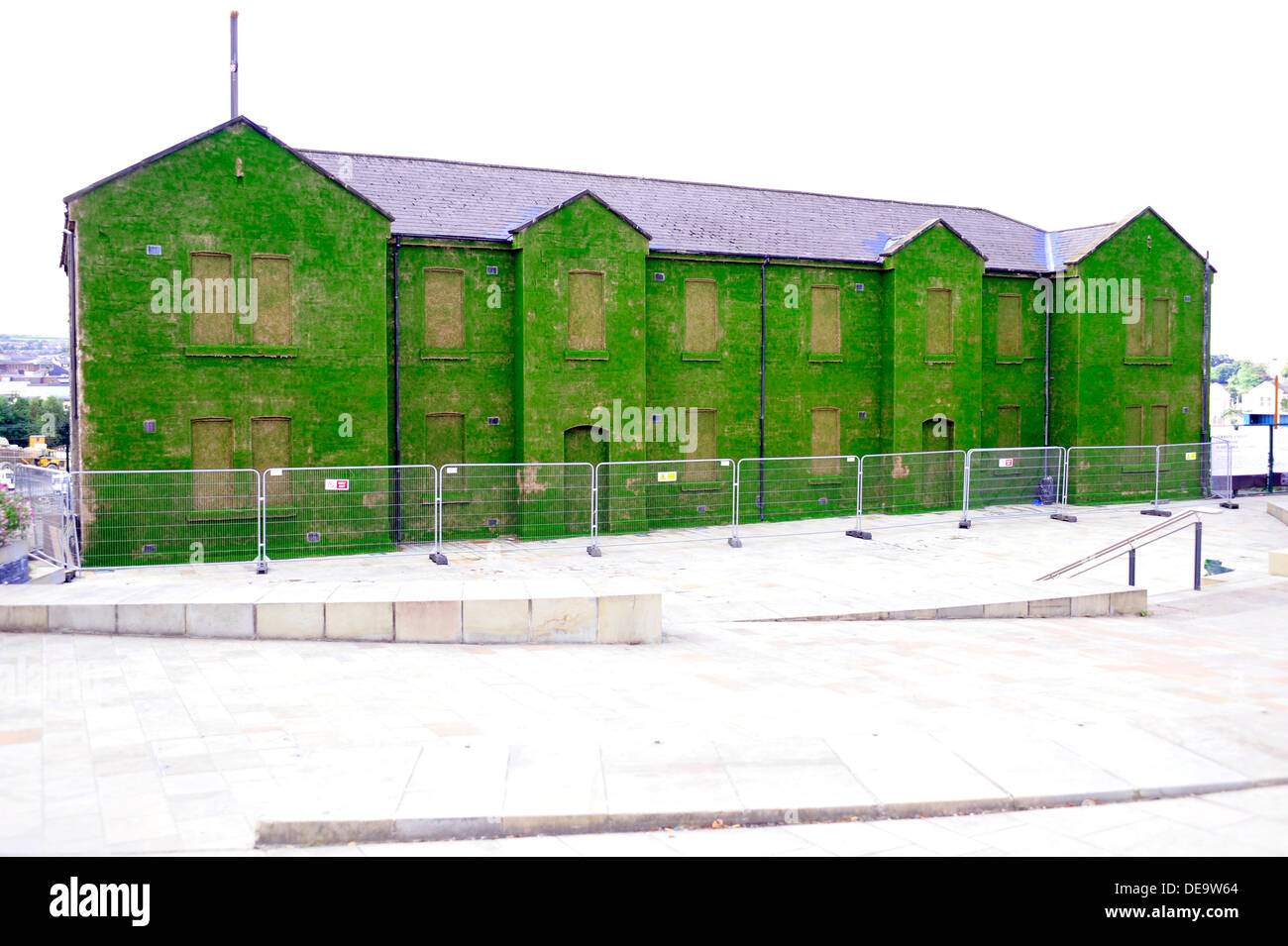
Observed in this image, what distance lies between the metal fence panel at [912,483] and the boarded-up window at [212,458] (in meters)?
14.9

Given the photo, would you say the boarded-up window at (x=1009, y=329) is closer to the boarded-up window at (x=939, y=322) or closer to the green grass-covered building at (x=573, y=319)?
the green grass-covered building at (x=573, y=319)

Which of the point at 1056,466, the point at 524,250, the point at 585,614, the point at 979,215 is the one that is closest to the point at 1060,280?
the point at 979,215

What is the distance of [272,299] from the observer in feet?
67.7

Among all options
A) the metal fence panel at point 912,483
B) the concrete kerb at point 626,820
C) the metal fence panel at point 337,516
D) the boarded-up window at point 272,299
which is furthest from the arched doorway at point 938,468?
the concrete kerb at point 626,820

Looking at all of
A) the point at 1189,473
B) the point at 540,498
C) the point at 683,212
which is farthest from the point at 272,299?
the point at 1189,473

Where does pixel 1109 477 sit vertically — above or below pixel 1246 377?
below

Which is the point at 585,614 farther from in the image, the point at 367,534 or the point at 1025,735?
the point at 367,534

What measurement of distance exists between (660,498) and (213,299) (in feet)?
34.0

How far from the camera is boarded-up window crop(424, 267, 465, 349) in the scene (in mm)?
22891

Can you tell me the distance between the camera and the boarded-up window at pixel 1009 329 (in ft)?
97.8

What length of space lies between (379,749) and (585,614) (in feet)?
15.1

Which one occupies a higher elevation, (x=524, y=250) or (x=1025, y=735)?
(x=524, y=250)

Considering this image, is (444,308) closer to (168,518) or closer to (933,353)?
(168,518)

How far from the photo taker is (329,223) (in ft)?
68.6
